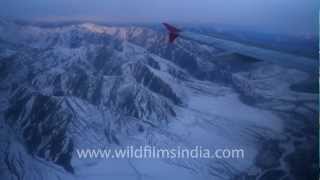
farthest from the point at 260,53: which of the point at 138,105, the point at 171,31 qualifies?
the point at 138,105

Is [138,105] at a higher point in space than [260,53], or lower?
lower

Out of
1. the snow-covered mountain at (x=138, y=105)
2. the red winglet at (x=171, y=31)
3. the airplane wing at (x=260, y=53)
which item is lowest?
the snow-covered mountain at (x=138, y=105)

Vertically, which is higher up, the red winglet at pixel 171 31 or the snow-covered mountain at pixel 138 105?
the red winglet at pixel 171 31

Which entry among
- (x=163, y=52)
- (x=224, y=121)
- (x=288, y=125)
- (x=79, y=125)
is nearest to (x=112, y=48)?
(x=163, y=52)

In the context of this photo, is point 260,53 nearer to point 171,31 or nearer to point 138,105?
point 171,31

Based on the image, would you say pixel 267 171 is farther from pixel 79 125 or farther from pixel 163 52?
pixel 79 125
